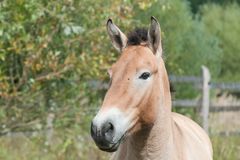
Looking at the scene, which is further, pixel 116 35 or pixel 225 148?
pixel 225 148

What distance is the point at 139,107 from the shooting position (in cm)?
612

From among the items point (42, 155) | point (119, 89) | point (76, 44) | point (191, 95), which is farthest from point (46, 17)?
point (191, 95)

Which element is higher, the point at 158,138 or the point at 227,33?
the point at 158,138

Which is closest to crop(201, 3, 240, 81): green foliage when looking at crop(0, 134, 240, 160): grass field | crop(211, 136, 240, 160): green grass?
crop(211, 136, 240, 160): green grass

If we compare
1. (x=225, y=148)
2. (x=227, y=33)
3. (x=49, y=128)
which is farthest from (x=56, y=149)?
(x=227, y=33)

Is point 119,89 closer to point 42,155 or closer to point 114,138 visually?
point 114,138

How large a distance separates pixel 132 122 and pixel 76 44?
4.54 meters

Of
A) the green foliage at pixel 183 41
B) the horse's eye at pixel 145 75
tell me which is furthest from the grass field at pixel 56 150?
the green foliage at pixel 183 41

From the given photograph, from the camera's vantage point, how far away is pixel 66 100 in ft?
35.8

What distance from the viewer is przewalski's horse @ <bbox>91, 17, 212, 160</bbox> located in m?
5.86

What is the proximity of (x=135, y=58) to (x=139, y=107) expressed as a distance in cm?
38

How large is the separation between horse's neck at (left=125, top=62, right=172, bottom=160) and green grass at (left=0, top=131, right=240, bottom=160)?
13.7 ft

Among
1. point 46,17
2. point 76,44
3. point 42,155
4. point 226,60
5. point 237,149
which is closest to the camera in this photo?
point 46,17

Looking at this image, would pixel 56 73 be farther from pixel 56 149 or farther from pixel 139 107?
pixel 139 107
